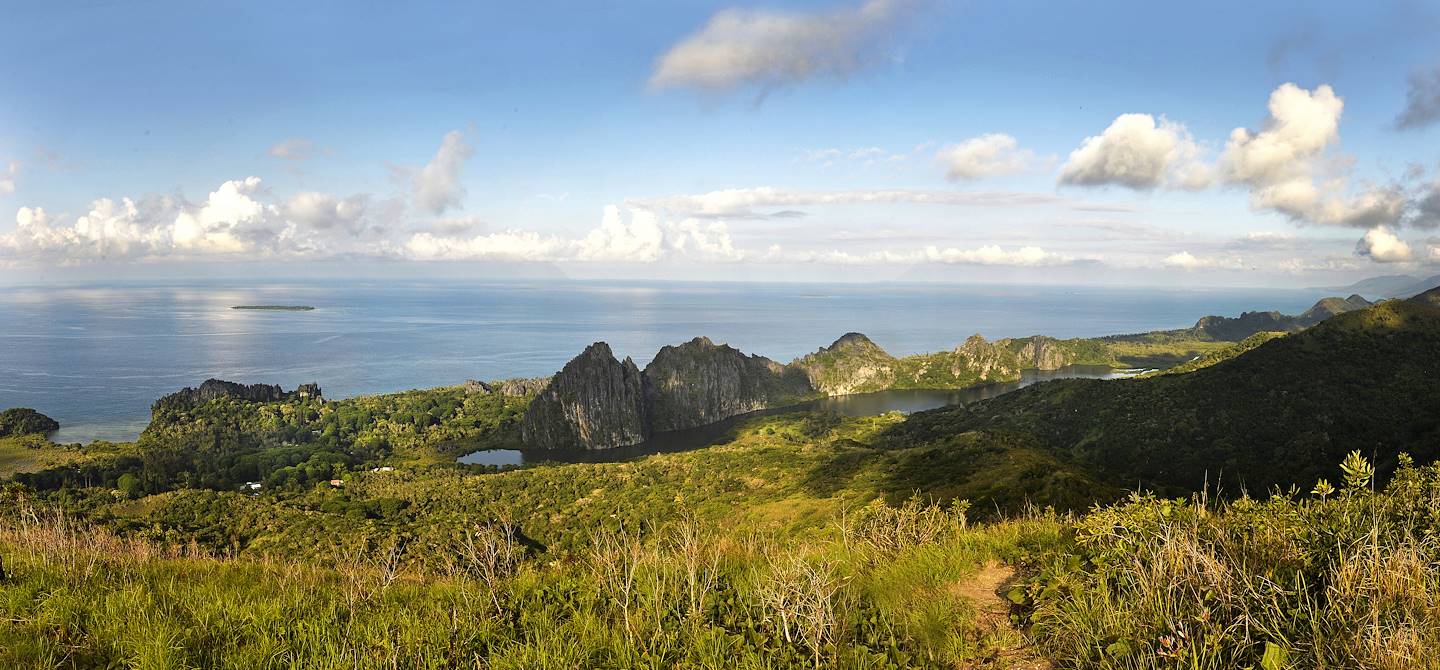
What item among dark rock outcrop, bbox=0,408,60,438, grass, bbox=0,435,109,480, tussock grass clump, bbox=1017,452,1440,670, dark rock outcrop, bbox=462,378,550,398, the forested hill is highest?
tussock grass clump, bbox=1017,452,1440,670

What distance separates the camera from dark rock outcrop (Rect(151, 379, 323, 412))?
141 metres

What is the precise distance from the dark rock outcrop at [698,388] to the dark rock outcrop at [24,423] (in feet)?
416

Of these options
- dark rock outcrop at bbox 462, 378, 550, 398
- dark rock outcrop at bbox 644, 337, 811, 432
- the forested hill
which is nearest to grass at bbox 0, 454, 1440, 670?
the forested hill

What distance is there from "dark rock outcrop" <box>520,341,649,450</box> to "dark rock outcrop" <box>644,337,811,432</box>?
9090 mm

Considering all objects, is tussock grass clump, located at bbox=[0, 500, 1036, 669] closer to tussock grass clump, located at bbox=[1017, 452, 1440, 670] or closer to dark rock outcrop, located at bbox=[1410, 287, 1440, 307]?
tussock grass clump, located at bbox=[1017, 452, 1440, 670]

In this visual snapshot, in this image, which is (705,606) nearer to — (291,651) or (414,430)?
(291,651)

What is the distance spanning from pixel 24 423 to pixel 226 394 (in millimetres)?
32763

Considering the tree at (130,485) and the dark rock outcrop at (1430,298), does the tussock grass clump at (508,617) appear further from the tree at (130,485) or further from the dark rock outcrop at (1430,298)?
the dark rock outcrop at (1430,298)


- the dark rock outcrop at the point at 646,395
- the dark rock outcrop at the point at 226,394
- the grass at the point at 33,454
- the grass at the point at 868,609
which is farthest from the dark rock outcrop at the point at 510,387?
the grass at the point at 868,609

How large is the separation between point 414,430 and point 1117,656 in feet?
499

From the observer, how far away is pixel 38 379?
172375mm

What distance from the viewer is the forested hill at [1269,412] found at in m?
57.3

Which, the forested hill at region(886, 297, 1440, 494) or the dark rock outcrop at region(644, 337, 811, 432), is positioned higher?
the forested hill at region(886, 297, 1440, 494)

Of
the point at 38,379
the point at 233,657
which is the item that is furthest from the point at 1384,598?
the point at 38,379
